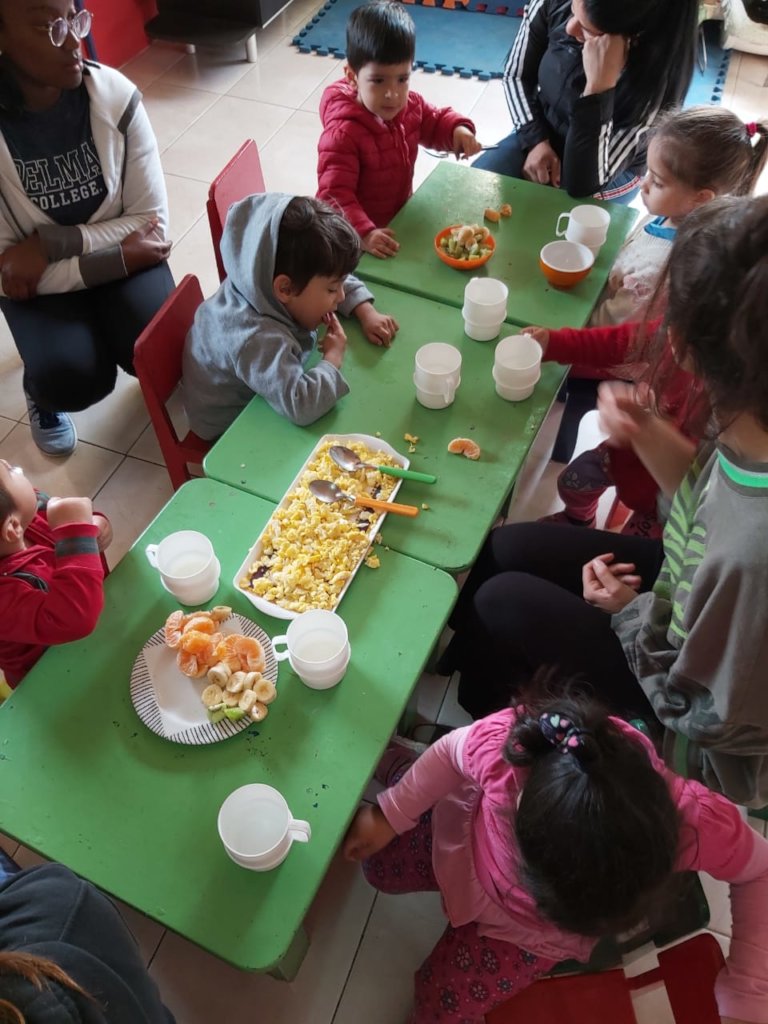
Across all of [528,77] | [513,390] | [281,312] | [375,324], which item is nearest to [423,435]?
[513,390]

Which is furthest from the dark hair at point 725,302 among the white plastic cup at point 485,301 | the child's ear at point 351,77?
the child's ear at point 351,77

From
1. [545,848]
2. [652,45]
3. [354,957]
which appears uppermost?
[652,45]

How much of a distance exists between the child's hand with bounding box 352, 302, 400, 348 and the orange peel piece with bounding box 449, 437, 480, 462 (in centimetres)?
32

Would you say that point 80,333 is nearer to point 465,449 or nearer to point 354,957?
point 465,449

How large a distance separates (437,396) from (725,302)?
63 centimetres

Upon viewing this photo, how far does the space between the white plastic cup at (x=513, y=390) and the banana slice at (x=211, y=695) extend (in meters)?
0.82

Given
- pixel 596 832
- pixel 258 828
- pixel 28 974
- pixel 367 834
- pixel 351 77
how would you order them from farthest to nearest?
pixel 351 77 → pixel 367 834 → pixel 258 828 → pixel 596 832 → pixel 28 974

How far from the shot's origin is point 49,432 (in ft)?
7.44

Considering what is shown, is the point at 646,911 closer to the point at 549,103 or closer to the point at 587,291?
the point at 587,291

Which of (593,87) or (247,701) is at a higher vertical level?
(593,87)

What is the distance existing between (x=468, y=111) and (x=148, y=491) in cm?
259

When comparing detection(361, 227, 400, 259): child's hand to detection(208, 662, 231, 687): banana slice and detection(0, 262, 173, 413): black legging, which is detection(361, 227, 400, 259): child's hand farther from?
detection(208, 662, 231, 687): banana slice

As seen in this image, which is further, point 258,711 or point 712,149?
point 712,149

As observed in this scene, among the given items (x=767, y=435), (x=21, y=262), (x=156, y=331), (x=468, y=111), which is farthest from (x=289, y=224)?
(x=468, y=111)
